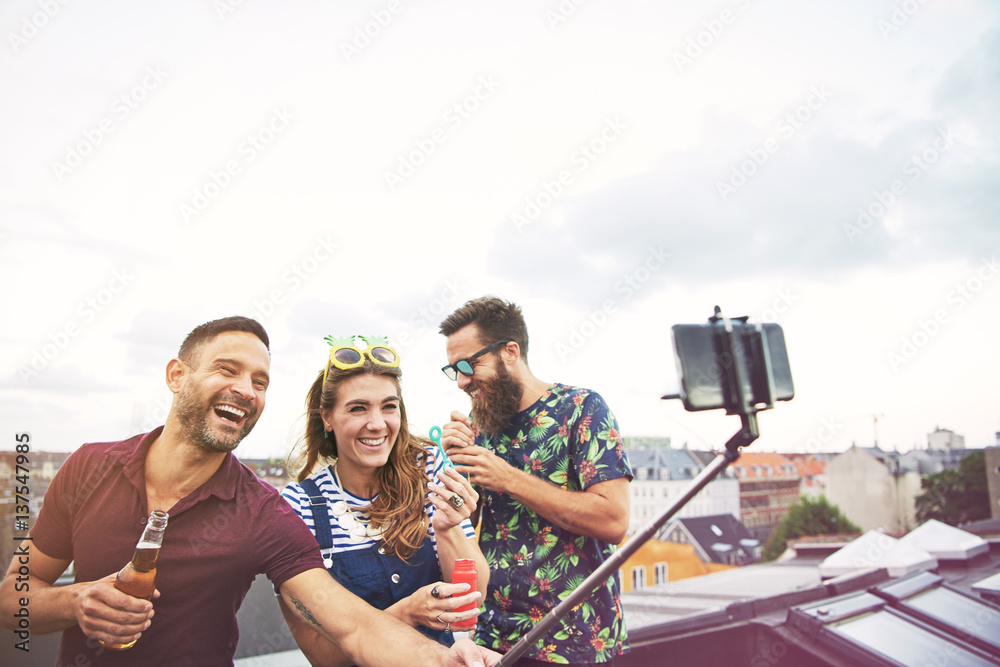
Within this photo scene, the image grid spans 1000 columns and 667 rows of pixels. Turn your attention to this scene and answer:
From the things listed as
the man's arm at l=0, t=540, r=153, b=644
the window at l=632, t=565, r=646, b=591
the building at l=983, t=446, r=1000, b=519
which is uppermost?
the man's arm at l=0, t=540, r=153, b=644

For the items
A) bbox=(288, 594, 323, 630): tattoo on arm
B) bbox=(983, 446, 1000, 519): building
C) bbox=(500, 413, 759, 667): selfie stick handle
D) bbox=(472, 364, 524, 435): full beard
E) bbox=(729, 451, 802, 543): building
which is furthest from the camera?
bbox=(729, 451, 802, 543): building

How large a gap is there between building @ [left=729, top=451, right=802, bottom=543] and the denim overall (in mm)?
20510

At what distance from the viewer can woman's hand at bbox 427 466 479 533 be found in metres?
2.03

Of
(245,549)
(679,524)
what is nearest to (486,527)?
(245,549)

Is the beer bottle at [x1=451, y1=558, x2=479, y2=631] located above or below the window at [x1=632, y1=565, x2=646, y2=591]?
above

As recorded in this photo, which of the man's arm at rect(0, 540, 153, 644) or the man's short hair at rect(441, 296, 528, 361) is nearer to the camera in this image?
the man's arm at rect(0, 540, 153, 644)

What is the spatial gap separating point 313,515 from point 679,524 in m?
18.2

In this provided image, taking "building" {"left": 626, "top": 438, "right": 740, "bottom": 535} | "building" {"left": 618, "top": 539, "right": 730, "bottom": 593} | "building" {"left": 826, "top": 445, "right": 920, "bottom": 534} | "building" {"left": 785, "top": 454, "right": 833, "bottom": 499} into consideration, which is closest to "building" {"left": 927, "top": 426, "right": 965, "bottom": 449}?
"building" {"left": 826, "top": 445, "right": 920, "bottom": 534}

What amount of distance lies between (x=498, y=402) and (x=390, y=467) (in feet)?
1.68

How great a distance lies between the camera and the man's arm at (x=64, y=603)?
1.78 metres

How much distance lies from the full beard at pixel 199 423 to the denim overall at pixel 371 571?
319 mm

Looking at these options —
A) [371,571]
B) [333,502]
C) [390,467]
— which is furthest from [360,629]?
[390,467]

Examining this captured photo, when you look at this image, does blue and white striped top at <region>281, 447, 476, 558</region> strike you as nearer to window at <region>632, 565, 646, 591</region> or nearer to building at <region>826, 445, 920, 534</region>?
window at <region>632, 565, 646, 591</region>

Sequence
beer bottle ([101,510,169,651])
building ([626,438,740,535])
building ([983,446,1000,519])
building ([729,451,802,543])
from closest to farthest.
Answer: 1. beer bottle ([101,510,169,651])
2. building ([626,438,740,535])
3. building ([983,446,1000,519])
4. building ([729,451,802,543])
